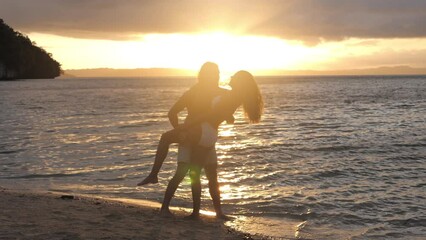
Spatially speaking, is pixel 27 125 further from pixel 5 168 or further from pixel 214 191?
pixel 214 191

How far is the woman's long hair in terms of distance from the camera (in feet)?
26.6

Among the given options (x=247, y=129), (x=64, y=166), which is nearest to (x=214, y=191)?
(x=64, y=166)

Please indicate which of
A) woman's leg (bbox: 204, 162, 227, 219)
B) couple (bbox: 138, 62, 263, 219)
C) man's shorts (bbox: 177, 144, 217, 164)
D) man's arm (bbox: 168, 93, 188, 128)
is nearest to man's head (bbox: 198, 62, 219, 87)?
couple (bbox: 138, 62, 263, 219)

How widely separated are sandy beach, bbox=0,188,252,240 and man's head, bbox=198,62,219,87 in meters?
2.19

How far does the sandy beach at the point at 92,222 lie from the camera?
23.7 feet

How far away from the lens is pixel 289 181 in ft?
42.9

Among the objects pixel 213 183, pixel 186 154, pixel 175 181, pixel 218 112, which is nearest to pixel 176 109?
pixel 218 112

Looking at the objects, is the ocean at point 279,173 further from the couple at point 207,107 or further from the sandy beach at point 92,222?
the couple at point 207,107

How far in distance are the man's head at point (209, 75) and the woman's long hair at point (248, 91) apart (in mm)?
273

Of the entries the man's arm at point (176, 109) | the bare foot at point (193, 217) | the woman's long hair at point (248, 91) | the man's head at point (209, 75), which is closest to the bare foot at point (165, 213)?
the bare foot at point (193, 217)

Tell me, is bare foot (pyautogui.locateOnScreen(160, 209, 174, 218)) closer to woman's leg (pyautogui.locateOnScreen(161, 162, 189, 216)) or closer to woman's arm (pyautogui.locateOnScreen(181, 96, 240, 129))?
woman's leg (pyautogui.locateOnScreen(161, 162, 189, 216))

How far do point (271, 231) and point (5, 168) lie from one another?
9481 mm

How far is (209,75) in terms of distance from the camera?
26.7 feet

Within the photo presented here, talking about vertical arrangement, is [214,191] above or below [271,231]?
above
